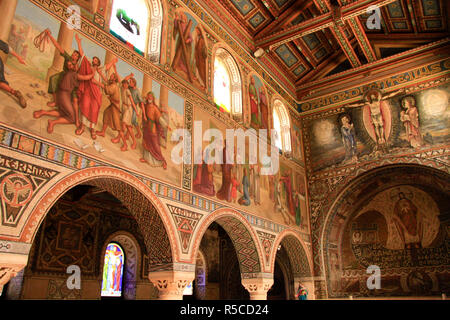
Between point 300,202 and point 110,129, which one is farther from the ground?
point 300,202

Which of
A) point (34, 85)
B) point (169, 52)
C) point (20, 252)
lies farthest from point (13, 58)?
point (169, 52)

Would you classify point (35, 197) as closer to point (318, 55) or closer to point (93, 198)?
point (93, 198)

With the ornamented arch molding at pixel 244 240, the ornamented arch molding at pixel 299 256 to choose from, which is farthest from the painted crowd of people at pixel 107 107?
the ornamented arch molding at pixel 299 256

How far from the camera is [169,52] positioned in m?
9.41

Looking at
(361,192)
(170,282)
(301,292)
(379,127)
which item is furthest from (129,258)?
(379,127)

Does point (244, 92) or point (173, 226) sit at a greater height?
point (244, 92)

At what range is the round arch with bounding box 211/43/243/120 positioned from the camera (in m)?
12.1

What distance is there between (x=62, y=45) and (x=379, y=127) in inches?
479

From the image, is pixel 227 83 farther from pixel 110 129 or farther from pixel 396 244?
pixel 396 244

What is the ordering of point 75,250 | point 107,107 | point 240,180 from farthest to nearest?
point 75,250, point 240,180, point 107,107

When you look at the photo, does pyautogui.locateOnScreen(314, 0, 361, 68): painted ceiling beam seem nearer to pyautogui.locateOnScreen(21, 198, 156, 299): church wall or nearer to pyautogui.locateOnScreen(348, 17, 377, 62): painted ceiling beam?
pyautogui.locateOnScreen(348, 17, 377, 62): painted ceiling beam

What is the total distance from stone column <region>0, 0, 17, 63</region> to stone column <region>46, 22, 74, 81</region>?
766mm

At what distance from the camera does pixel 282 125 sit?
15359 mm
